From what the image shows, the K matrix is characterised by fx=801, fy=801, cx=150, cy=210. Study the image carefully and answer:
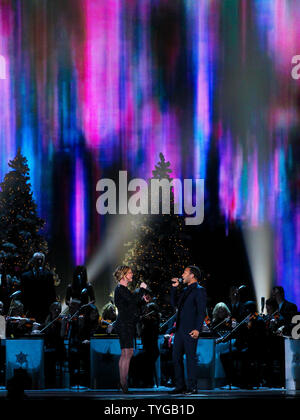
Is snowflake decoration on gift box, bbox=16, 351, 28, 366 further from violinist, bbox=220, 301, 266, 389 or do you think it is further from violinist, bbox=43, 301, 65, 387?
violinist, bbox=220, 301, 266, 389

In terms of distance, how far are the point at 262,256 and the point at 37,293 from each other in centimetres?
891

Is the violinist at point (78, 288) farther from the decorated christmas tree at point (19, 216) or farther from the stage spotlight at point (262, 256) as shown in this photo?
the decorated christmas tree at point (19, 216)

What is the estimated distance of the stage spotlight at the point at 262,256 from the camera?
1936 cm

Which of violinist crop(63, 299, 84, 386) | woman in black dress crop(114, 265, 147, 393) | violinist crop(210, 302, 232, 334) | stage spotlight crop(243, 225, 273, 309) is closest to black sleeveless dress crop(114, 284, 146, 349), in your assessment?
woman in black dress crop(114, 265, 147, 393)

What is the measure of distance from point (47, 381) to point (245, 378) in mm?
2793

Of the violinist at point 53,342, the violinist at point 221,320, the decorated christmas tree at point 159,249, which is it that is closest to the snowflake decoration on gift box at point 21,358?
the violinist at point 53,342

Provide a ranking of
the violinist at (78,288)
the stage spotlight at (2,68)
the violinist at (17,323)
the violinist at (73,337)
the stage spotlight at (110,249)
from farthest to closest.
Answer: the stage spotlight at (110,249) → the stage spotlight at (2,68) → the violinist at (78,288) → the violinist at (17,323) → the violinist at (73,337)

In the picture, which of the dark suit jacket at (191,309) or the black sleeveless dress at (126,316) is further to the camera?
the black sleeveless dress at (126,316)

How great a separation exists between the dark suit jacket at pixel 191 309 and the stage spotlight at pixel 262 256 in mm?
9853

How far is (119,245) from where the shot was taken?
23.3 m

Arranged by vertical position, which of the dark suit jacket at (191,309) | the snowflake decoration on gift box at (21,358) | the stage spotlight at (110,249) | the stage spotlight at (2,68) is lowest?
the snowflake decoration on gift box at (21,358)

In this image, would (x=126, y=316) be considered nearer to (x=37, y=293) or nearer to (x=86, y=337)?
(x=86, y=337)
